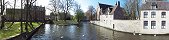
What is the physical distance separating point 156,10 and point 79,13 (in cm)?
8182

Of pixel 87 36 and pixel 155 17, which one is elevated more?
pixel 155 17

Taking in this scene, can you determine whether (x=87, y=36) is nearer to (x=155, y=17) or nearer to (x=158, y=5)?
(x=155, y=17)

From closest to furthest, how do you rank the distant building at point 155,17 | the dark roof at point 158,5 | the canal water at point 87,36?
the canal water at point 87,36 < the distant building at point 155,17 < the dark roof at point 158,5

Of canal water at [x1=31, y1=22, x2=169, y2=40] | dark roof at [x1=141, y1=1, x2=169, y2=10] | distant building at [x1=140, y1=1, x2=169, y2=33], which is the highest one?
dark roof at [x1=141, y1=1, x2=169, y2=10]

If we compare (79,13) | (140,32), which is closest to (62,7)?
(79,13)

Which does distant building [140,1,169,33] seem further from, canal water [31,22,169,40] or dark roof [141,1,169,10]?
canal water [31,22,169,40]

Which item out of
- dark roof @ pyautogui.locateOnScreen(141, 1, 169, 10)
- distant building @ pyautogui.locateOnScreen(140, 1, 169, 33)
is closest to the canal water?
distant building @ pyautogui.locateOnScreen(140, 1, 169, 33)

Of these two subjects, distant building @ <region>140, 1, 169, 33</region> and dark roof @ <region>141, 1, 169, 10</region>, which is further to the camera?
dark roof @ <region>141, 1, 169, 10</region>

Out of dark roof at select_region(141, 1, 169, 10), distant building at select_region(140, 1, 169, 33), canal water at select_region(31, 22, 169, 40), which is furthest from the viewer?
dark roof at select_region(141, 1, 169, 10)

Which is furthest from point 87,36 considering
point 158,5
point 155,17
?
point 158,5

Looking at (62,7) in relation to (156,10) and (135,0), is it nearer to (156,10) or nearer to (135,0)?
(135,0)

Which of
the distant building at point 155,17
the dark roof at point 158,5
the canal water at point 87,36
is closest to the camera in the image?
the canal water at point 87,36

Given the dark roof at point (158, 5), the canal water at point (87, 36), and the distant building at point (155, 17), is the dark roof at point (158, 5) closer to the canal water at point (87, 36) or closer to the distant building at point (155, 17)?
the distant building at point (155, 17)

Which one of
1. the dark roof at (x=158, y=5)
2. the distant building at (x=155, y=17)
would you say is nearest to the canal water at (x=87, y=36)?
the distant building at (x=155, y=17)
